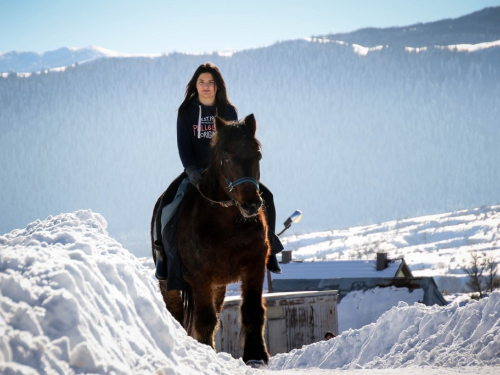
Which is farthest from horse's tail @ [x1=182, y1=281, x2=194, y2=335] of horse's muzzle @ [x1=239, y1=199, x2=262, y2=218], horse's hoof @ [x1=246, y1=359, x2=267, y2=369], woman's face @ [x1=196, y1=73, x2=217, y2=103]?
woman's face @ [x1=196, y1=73, x2=217, y2=103]

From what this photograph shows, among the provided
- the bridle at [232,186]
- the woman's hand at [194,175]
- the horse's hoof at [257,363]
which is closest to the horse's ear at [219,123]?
the bridle at [232,186]

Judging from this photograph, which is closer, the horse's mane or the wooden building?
the horse's mane

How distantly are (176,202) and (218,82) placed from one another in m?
1.66

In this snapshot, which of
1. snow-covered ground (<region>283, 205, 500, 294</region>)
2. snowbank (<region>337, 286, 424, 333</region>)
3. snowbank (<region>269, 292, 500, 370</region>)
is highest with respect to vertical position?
snowbank (<region>269, 292, 500, 370</region>)

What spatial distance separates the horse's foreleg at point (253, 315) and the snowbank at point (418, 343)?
1.86 m

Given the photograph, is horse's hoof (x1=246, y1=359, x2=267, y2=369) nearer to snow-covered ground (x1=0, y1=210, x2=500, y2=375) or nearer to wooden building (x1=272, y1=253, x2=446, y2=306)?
snow-covered ground (x1=0, y1=210, x2=500, y2=375)

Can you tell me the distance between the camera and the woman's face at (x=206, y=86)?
7.68 m

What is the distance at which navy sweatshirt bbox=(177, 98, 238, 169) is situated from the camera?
759cm

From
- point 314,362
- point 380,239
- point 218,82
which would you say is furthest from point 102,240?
point 380,239

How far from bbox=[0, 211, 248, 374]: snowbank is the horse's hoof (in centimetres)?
153

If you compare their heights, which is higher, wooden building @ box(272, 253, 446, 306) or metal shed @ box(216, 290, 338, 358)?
metal shed @ box(216, 290, 338, 358)

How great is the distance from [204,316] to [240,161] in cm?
161

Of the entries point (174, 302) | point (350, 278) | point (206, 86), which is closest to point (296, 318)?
point (350, 278)

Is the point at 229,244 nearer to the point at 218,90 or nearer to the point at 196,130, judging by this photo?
the point at 196,130
